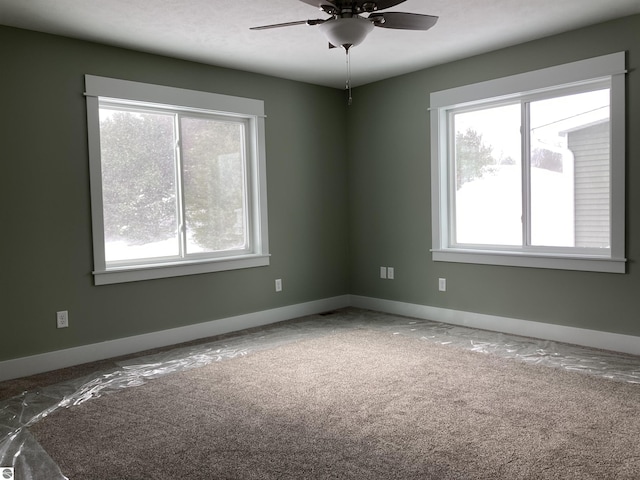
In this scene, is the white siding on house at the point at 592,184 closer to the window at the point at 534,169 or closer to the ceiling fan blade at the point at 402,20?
the window at the point at 534,169

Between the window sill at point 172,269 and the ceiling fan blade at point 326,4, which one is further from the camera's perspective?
the window sill at point 172,269

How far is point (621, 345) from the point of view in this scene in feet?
12.9

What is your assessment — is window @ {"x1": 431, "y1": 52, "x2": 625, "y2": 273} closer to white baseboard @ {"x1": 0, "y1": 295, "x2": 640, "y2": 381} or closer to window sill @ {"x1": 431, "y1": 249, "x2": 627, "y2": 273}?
window sill @ {"x1": 431, "y1": 249, "x2": 627, "y2": 273}

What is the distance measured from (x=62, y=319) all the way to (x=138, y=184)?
122 cm

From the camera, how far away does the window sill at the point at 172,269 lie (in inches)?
162

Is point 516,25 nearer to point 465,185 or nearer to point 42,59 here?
point 465,185

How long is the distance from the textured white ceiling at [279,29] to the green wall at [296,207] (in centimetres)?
18

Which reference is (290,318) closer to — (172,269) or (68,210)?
(172,269)

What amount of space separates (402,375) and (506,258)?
167 cm

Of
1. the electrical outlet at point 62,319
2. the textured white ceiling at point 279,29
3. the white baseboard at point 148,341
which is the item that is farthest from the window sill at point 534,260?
the electrical outlet at point 62,319

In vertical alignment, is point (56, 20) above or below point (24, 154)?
above

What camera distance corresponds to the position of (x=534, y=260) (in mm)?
4398

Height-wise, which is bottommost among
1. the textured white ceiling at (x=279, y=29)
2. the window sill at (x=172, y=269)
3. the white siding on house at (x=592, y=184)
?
the window sill at (x=172, y=269)

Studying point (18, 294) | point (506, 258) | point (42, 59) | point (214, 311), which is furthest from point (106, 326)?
point (506, 258)
